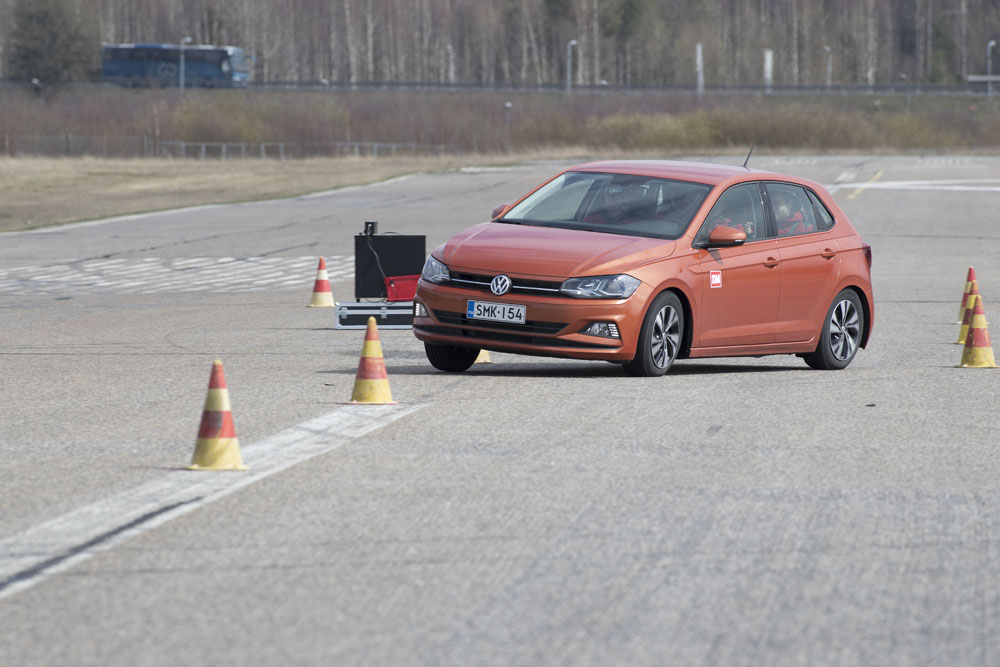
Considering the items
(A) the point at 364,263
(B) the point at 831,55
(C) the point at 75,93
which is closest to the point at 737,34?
(B) the point at 831,55

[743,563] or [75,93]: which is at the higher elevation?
[75,93]

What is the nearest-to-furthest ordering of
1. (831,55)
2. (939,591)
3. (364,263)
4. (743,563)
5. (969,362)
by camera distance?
(939,591)
(743,563)
(969,362)
(364,263)
(831,55)

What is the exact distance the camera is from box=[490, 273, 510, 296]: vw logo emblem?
423 inches

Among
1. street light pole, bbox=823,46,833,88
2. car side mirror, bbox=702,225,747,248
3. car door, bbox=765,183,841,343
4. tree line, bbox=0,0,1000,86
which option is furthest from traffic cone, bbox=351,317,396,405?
street light pole, bbox=823,46,833,88

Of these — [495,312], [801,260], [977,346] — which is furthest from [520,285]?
[977,346]

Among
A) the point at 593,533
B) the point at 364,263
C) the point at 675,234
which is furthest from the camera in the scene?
the point at 364,263

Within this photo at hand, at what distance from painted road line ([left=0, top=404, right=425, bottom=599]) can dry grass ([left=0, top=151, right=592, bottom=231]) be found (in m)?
28.4

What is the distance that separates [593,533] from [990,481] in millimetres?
2340

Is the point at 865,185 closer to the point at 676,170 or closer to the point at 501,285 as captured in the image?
the point at 676,170

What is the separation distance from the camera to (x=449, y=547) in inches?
229

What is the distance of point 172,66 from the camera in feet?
414

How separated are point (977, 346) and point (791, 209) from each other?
1.87m

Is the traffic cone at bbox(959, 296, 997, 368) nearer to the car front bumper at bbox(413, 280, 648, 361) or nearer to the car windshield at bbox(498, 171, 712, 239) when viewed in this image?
the car windshield at bbox(498, 171, 712, 239)

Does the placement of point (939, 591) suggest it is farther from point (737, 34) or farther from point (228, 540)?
point (737, 34)
